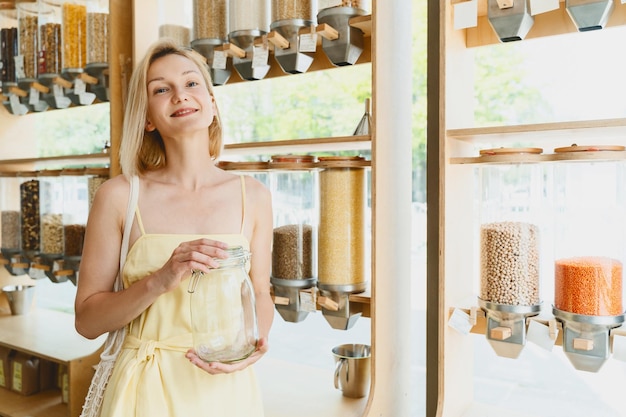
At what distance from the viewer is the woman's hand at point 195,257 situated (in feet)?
3.28

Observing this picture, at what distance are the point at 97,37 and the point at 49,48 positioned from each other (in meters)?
0.31

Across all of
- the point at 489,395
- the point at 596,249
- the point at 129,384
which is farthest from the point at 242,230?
the point at 489,395

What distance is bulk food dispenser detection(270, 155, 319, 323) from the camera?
1.63 m

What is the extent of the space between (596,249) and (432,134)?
1.78 feet

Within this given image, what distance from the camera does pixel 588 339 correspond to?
4.06ft

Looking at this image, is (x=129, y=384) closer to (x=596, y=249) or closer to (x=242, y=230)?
(x=242, y=230)

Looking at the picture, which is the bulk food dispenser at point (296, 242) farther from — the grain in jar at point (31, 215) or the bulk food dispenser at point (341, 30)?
the grain in jar at point (31, 215)

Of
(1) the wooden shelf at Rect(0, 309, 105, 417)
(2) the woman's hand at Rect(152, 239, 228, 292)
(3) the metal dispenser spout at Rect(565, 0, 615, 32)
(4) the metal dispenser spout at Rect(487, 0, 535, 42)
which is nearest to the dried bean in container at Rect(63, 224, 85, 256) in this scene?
(1) the wooden shelf at Rect(0, 309, 105, 417)

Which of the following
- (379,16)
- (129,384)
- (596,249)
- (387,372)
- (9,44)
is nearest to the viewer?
(129,384)

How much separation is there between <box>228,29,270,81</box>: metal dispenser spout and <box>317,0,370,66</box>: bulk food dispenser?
24 centimetres

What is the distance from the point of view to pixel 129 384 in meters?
1.15

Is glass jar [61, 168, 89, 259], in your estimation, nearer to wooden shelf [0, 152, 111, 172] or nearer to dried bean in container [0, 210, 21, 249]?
wooden shelf [0, 152, 111, 172]

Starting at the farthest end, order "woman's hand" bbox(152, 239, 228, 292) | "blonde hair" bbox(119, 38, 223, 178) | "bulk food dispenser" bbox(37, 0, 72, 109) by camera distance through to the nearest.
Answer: "bulk food dispenser" bbox(37, 0, 72, 109) → "blonde hair" bbox(119, 38, 223, 178) → "woman's hand" bbox(152, 239, 228, 292)

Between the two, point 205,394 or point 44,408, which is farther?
point 44,408
